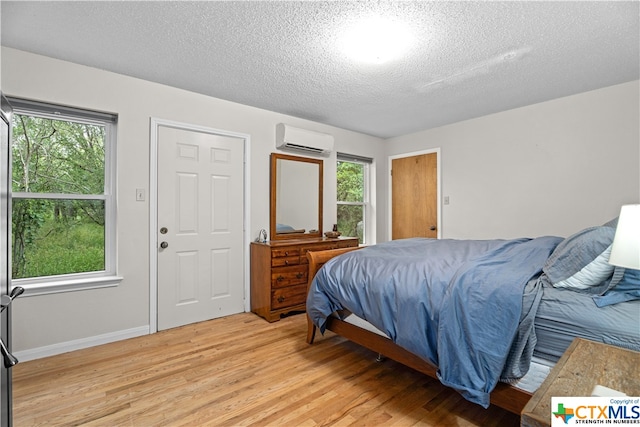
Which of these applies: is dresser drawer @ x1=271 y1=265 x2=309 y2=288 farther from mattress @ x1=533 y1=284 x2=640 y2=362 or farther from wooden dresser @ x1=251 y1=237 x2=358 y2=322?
mattress @ x1=533 y1=284 x2=640 y2=362

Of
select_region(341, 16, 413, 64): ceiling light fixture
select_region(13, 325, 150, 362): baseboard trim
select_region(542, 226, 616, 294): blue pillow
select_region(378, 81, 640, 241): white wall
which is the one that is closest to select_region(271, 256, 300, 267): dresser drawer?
select_region(13, 325, 150, 362): baseboard trim

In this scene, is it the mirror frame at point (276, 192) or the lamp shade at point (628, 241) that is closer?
the lamp shade at point (628, 241)

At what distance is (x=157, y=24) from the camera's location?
6.61 ft

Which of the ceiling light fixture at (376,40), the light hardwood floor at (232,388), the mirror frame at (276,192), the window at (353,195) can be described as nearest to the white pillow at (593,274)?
the light hardwood floor at (232,388)

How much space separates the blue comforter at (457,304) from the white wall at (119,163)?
6.18 feet

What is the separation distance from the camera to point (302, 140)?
3.84 m

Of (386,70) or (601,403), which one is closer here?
(601,403)

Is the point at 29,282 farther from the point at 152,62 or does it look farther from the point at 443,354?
the point at 443,354

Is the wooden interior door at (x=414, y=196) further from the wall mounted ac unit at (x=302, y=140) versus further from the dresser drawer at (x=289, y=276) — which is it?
the dresser drawer at (x=289, y=276)

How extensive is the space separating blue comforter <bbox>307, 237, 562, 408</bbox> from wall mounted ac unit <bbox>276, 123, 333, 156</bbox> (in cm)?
Answer: 197

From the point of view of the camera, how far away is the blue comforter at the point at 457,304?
1489mm

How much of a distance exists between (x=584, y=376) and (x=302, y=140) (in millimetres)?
3401

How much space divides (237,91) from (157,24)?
1.15 meters

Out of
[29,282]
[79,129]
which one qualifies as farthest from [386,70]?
[29,282]
